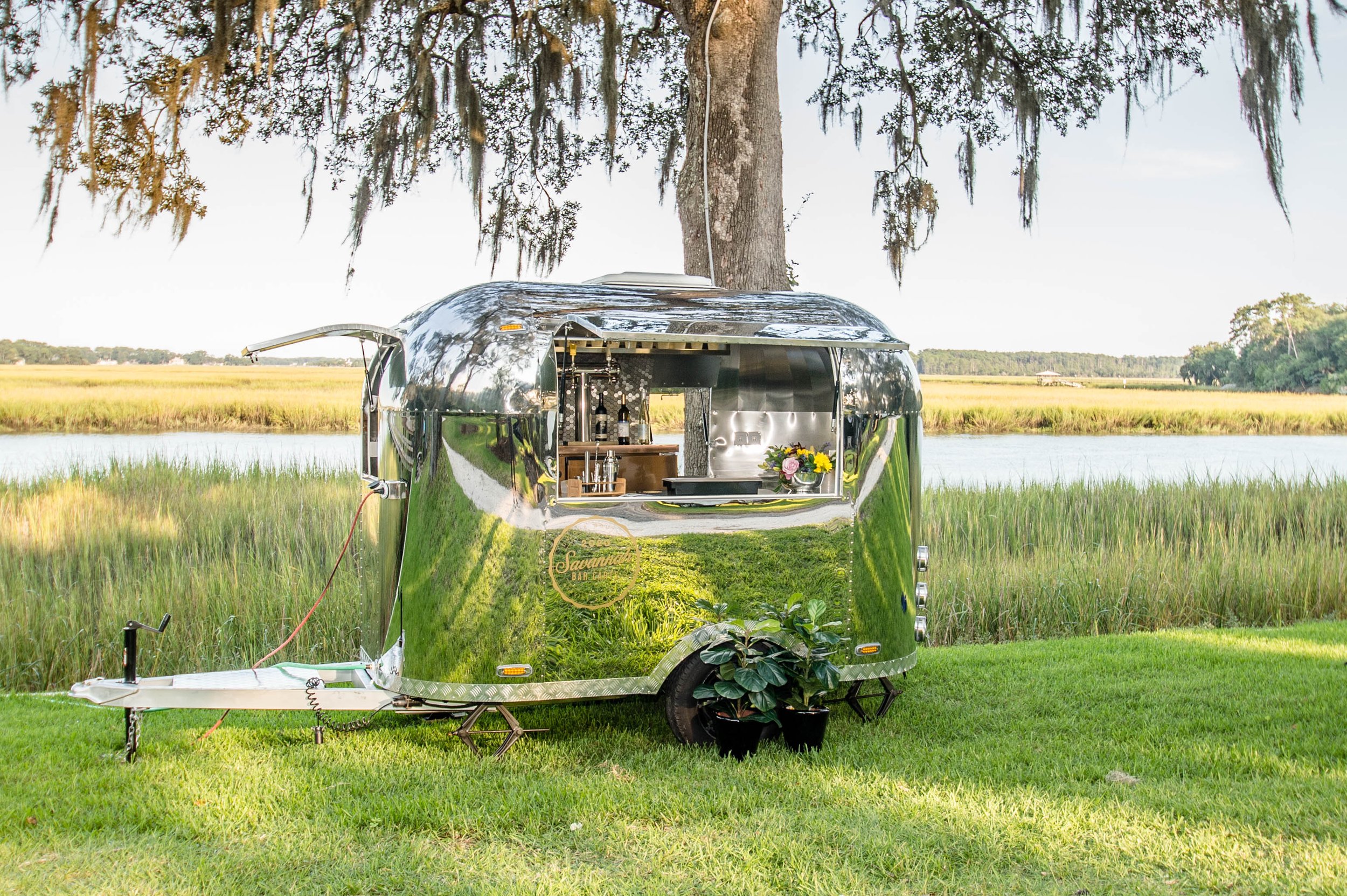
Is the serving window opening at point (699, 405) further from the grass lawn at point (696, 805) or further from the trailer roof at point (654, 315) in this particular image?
the grass lawn at point (696, 805)

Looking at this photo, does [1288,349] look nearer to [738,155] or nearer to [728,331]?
[738,155]

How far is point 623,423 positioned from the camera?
6.03 metres

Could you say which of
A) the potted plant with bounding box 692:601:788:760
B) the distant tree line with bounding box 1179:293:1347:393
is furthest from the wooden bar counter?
the distant tree line with bounding box 1179:293:1347:393

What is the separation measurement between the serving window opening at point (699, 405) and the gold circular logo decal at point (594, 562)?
1014mm

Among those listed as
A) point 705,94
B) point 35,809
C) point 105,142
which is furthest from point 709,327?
point 105,142

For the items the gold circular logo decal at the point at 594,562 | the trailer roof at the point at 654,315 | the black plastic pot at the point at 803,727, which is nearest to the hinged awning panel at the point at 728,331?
the trailer roof at the point at 654,315

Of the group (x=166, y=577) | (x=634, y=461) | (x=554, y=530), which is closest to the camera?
(x=554, y=530)

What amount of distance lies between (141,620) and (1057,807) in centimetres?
543

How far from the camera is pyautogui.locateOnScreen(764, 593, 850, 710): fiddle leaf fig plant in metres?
4.38

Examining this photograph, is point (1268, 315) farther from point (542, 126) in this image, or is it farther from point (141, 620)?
point (141, 620)

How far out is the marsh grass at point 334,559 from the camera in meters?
6.75

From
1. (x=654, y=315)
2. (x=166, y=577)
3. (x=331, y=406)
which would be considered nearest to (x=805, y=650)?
(x=654, y=315)

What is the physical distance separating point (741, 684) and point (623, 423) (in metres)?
2.10

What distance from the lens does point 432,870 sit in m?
3.30
